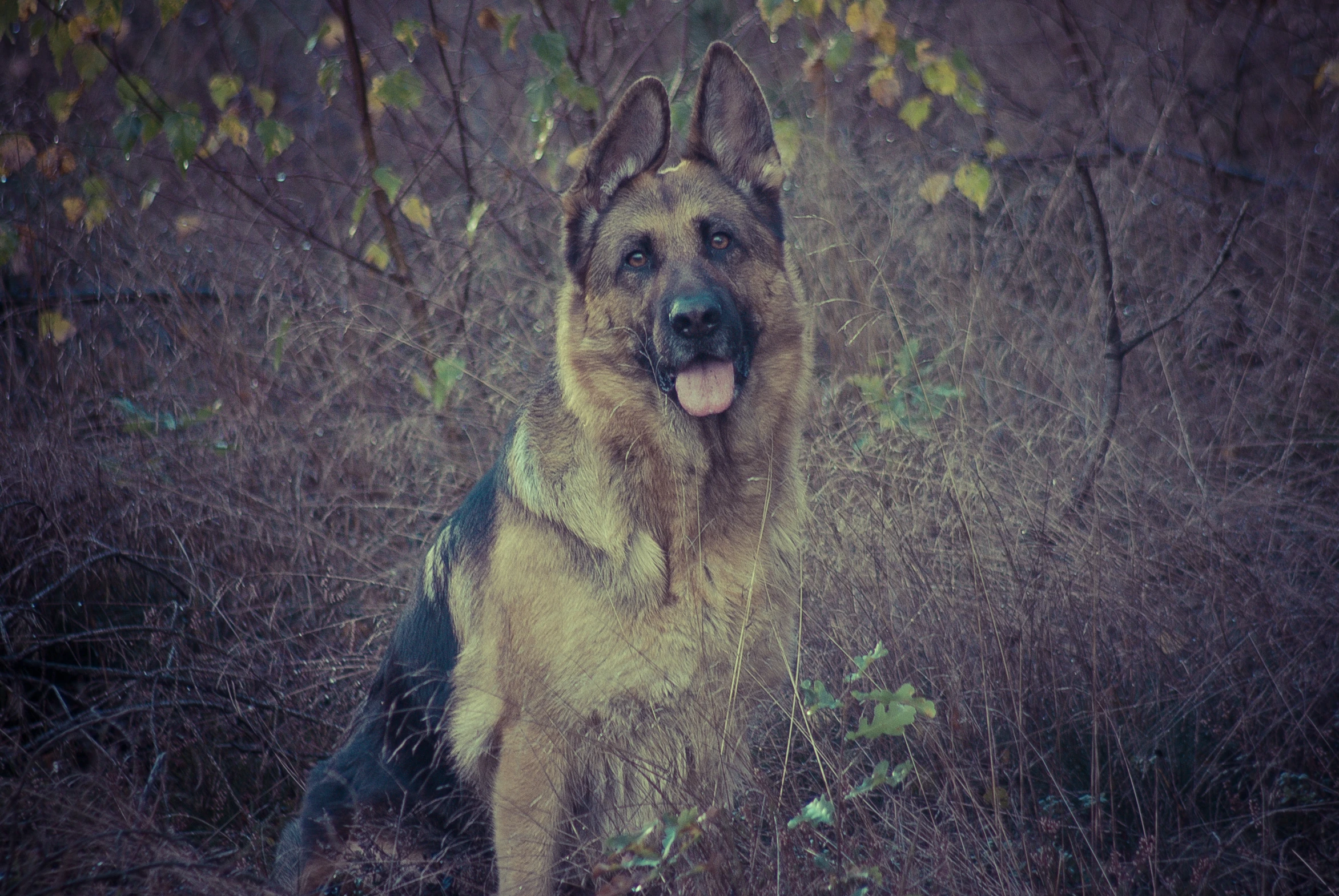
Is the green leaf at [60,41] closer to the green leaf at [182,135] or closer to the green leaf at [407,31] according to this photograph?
the green leaf at [182,135]

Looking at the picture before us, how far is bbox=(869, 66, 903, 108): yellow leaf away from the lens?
409 cm

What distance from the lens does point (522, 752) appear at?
2.27 meters

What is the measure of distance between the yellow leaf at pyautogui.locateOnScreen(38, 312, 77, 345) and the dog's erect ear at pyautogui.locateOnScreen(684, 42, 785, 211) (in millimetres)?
3414

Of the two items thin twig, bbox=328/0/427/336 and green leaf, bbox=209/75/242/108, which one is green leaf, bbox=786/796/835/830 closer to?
thin twig, bbox=328/0/427/336

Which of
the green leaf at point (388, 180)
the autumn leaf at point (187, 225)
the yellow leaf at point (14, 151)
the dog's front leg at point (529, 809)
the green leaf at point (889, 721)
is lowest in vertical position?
the dog's front leg at point (529, 809)

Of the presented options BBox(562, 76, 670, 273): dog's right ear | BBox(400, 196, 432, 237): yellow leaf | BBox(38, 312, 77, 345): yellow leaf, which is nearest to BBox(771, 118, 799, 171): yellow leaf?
BBox(562, 76, 670, 273): dog's right ear

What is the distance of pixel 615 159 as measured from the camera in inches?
108

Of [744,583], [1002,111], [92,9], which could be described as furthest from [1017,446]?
[92,9]

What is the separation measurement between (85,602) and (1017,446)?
148 inches

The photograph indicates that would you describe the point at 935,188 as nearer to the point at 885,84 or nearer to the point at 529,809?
the point at 885,84

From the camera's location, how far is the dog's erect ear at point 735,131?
268 centimetres

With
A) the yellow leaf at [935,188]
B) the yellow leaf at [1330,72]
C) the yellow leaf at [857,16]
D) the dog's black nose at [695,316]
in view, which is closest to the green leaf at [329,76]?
the yellow leaf at [857,16]

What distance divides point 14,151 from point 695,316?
3.62 metres

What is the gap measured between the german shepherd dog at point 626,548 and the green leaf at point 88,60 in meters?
2.75
